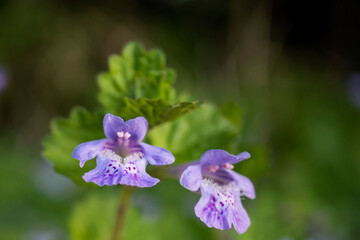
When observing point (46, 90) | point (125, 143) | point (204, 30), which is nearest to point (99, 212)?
point (125, 143)

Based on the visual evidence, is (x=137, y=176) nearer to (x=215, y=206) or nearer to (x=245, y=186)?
(x=215, y=206)

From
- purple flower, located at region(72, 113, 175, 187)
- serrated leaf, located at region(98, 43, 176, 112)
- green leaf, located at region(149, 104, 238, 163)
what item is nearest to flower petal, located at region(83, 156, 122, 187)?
purple flower, located at region(72, 113, 175, 187)

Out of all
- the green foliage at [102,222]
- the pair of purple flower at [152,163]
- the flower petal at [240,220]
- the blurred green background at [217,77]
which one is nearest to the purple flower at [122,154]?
the pair of purple flower at [152,163]

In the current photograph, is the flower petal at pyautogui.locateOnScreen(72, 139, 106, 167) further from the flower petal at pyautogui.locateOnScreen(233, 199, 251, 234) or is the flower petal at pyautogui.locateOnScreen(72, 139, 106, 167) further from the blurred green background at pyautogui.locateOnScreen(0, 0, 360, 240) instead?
the blurred green background at pyautogui.locateOnScreen(0, 0, 360, 240)

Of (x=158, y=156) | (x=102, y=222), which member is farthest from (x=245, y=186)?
(x=102, y=222)

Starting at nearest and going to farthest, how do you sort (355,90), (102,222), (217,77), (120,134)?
(120,134)
(102,222)
(355,90)
(217,77)

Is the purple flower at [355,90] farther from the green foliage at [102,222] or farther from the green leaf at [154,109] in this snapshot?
the green leaf at [154,109]

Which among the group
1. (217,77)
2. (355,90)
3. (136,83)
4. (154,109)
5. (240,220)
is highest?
(217,77)
